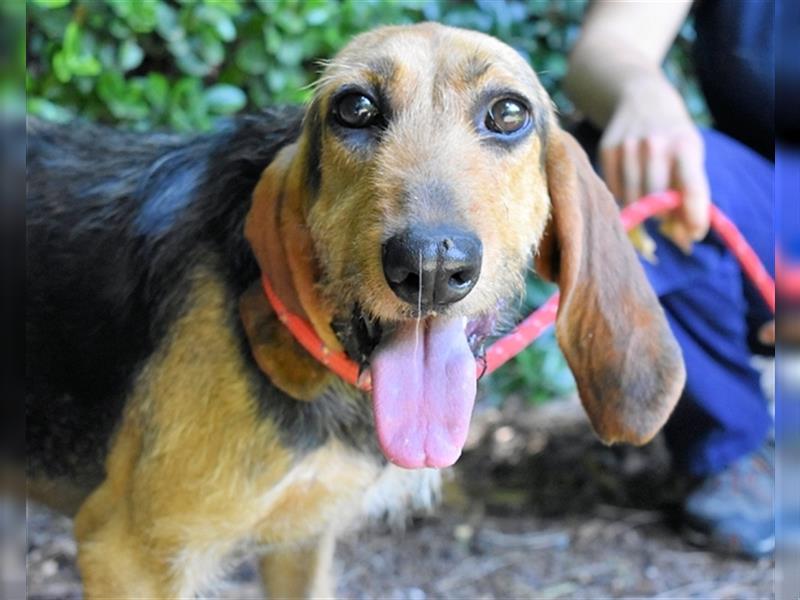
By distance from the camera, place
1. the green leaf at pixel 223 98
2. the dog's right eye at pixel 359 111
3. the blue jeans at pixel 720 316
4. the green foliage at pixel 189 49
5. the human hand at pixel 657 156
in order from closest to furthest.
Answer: the dog's right eye at pixel 359 111 < the human hand at pixel 657 156 < the blue jeans at pixel 720 316 < the green foliage at pixel 189 49 < the green leaf at pixel 223 98

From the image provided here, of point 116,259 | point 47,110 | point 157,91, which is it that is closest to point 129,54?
point 157,91

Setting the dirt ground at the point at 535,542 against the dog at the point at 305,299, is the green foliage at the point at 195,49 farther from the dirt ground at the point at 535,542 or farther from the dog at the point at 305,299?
the dirt ground at the point at 535,542

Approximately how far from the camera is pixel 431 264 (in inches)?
72.9

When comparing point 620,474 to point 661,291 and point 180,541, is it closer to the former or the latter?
point 661,291

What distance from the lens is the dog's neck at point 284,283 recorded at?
7.52 ft

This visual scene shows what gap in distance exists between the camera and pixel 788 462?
138 cm

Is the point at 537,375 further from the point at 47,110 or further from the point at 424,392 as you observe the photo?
the point at 424,392

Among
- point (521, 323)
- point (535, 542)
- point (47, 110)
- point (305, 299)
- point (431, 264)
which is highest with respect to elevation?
point (431, 264)

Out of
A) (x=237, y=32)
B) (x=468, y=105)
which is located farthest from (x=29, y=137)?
(x=468, y=105)

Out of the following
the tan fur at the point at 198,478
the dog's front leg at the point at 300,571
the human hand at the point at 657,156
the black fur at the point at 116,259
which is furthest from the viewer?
the dog's front leg at the point at 300,571

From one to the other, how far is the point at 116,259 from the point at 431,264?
50.3 inches

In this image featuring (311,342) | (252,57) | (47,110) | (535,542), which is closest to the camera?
(311,342)

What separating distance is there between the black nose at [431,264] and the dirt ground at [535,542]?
6.50 feet

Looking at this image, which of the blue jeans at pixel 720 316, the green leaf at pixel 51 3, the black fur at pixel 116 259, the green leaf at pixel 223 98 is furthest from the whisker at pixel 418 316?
the green leaf at pixel 223 98
